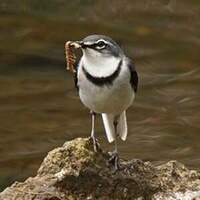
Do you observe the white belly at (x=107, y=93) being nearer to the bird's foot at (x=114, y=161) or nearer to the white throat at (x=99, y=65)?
the white throat at (x=99, y=65)

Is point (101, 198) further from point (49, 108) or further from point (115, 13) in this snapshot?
point (115, 13)

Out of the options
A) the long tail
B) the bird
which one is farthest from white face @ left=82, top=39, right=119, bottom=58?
the long tail

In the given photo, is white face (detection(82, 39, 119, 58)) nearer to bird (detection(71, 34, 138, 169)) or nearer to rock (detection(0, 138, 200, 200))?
bird (detection(71, 34, 138, 169))

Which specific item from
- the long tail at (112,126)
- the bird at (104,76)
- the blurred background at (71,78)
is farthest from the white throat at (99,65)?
the blurred background at (71,78)

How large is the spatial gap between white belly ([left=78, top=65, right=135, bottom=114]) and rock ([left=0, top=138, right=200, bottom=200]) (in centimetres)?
48

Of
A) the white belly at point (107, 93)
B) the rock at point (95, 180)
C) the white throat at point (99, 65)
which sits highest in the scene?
the white throat at point (99, 65)

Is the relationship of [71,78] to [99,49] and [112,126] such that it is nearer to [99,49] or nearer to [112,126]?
[112,126]

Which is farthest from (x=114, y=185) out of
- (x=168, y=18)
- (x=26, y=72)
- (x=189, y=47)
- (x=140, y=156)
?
(x=168, y=18)

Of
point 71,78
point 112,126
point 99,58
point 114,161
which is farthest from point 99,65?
point 71,78

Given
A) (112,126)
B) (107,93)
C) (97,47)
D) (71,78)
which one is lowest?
(71,78)

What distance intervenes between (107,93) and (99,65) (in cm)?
21

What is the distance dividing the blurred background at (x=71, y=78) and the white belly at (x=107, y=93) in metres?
3.18

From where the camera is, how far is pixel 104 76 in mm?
7289

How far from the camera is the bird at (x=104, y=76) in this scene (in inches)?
286
